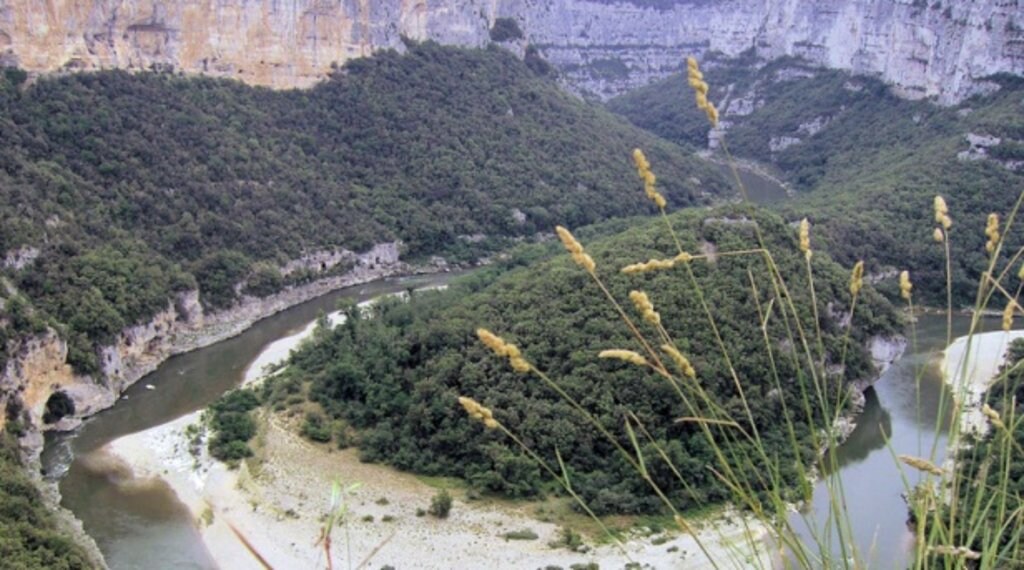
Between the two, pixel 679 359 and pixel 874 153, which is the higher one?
pixel 679 359

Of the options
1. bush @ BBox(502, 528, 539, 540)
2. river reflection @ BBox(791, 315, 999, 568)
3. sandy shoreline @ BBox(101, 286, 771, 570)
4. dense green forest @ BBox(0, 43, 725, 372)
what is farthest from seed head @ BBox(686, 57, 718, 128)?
dense green forest @ BBox(0, 43, 725, 372)

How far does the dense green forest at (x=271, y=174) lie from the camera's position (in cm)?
3186

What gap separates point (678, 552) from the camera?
778 inches

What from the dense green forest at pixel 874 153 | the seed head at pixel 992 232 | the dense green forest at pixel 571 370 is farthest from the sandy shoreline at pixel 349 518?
the dense green forest at pixel 874 153

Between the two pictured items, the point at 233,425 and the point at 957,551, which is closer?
the point at 957,551

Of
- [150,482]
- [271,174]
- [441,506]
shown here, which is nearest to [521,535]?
[441,506]

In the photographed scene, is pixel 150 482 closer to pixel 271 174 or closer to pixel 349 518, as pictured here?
pixel 349 518

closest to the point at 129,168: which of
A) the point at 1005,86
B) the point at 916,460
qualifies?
the point at 916,460

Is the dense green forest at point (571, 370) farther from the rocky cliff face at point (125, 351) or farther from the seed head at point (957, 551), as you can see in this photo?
the seed head at point (957, 551)

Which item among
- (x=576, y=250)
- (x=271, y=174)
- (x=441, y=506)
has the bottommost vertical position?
(x=441, y=506)

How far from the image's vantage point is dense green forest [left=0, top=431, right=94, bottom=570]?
56.2ft

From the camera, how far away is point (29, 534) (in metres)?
18.2

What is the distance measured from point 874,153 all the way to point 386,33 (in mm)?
30104

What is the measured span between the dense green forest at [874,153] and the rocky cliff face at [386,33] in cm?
209
